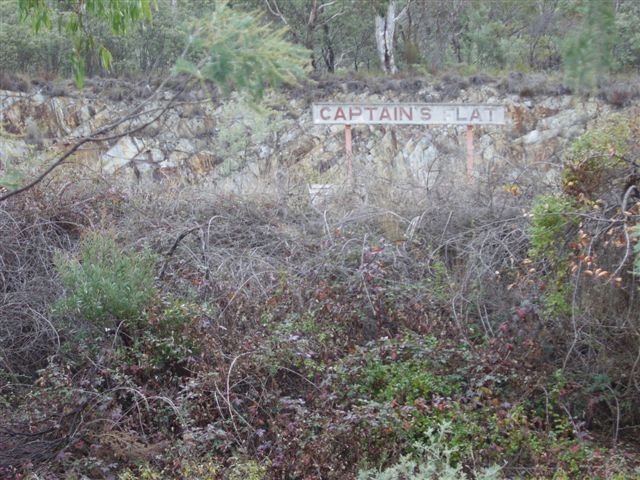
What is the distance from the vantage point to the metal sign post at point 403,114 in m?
9.81

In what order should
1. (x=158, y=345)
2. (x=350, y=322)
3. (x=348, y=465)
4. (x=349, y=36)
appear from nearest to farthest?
(x=348, y=465) < (x=158, y=345) < (x=350, y=322) < (x=349, y=36)

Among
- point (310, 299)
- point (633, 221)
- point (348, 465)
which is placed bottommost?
point (348, 465)

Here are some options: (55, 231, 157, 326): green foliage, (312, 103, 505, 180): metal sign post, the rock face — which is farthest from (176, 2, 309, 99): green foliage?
the rock face

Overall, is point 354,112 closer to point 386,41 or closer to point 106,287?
point 106,287

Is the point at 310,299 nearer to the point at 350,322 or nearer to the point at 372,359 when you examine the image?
the point at 350,322

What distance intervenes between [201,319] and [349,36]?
19134mm

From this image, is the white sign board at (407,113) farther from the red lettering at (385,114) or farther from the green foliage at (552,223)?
the green foliage at (552,223)

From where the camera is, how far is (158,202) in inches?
348

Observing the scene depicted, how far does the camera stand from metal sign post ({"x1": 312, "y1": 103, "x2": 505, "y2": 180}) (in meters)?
9.81

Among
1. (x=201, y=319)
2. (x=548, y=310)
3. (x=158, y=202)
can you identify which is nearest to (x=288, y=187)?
(x=158, y=202)

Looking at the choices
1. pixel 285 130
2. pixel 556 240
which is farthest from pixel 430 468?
pixel 285 130

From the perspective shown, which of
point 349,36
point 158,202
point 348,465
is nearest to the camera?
point 348,465

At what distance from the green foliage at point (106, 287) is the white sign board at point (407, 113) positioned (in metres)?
3.94

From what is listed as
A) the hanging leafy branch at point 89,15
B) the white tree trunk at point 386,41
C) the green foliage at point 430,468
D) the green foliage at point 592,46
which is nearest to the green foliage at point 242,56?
the hanging leafy branch at point 89,15
